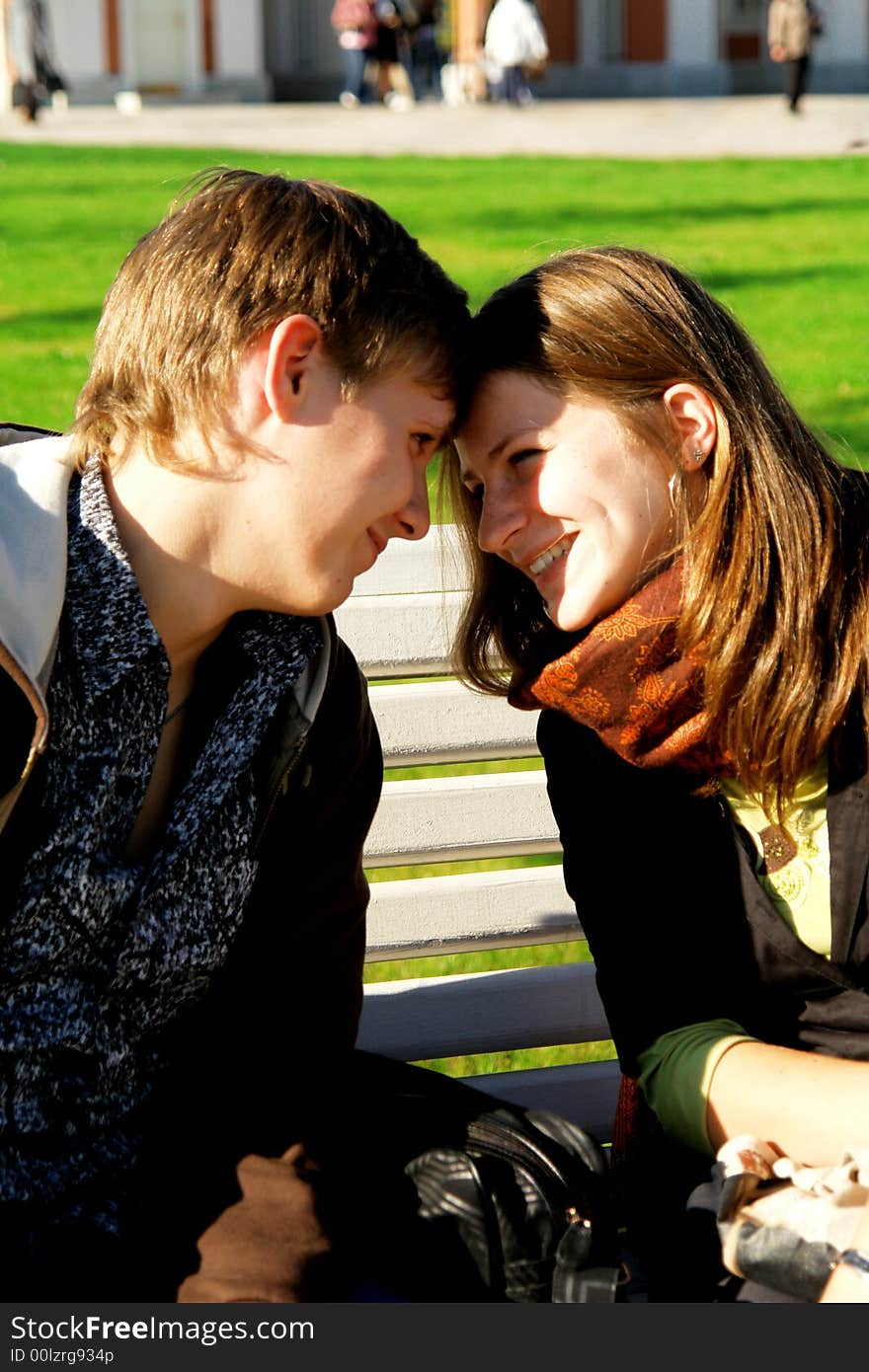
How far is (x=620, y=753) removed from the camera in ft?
8.07

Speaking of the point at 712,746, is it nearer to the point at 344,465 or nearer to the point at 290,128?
the point at 344,465

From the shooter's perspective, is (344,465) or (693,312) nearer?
(344,465)

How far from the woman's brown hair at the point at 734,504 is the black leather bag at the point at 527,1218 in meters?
0.59

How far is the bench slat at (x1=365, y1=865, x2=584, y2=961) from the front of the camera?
2.88m

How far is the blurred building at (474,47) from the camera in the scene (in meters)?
29.9

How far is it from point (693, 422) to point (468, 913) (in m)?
0.91

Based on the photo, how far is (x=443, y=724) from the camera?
9.47 feet

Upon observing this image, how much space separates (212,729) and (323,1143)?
1.79 ft

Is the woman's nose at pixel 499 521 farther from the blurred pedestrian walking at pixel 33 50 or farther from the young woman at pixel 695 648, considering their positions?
the blurred pedestrian walking at pixel 33 50

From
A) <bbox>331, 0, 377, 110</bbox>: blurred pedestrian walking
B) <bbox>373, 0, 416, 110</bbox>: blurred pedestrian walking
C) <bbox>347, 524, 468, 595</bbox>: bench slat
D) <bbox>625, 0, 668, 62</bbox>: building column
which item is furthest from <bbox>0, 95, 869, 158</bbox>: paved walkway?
<bbox>347, 524, 468, 595</bbox>: bench slat

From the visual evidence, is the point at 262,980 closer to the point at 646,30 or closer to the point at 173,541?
the point at 173,541

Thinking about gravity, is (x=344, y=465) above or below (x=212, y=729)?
above
